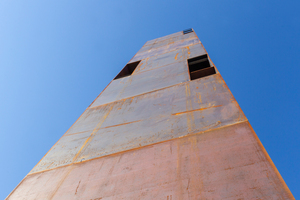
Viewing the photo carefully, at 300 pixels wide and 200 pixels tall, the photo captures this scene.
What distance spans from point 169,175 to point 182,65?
4877mm

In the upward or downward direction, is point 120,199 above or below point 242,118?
below

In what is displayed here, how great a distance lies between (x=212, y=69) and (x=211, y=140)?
324 cm

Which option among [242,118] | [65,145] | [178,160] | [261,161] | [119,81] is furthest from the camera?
[119,81]

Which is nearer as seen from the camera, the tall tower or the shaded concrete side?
the shaded concrete side

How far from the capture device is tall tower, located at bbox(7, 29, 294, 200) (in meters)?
2.46

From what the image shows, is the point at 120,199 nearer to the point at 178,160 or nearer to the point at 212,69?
the point at 178,160

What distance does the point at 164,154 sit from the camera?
128 inches

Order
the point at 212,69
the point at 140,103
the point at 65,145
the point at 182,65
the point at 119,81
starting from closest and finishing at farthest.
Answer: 1. the point at 65,145
2. the point at 140,103
3. the point at 212,69
4. the point at 182,65
5. the point at 119,81

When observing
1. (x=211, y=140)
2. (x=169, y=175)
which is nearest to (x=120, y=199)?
(x=169, y=175)

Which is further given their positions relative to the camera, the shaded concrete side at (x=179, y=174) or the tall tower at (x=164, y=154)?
the tall tower at (x=164, y=154)

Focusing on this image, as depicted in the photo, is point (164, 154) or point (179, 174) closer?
point (179, 174)

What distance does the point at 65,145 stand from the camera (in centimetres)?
479

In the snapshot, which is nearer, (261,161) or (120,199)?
(261,161)

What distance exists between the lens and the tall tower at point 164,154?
2.46 metres
